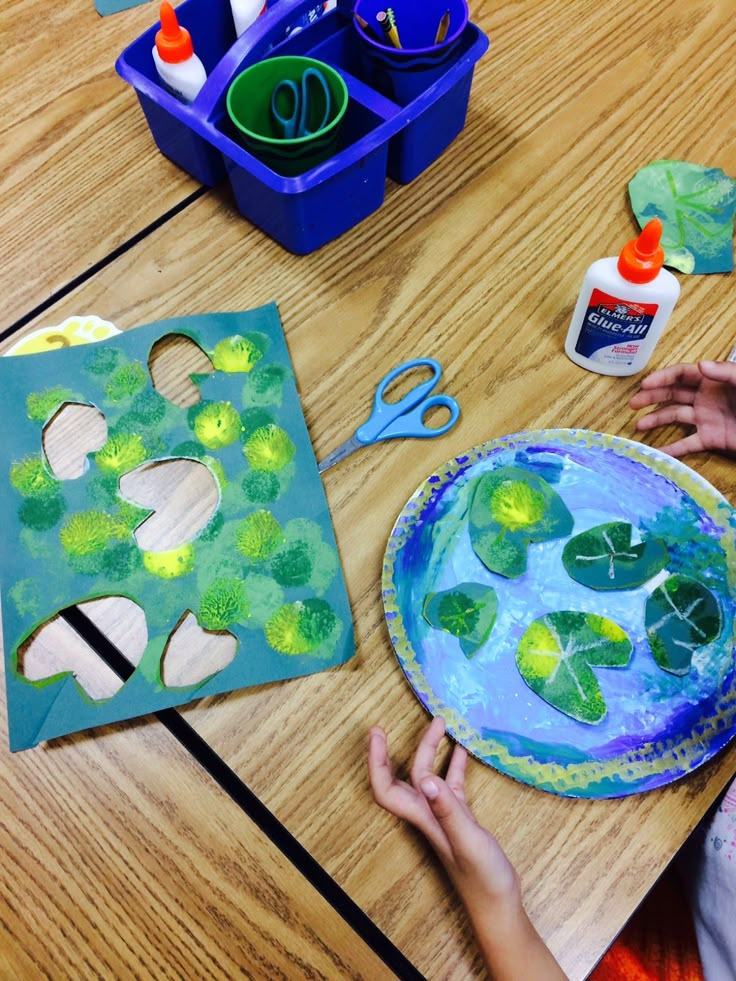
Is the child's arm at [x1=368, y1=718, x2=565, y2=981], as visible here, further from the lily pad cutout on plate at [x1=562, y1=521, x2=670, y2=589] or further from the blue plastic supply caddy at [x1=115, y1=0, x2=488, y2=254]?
the blue plastic supply caddy at [x1=115, y1=0, x2=488, y2=254]

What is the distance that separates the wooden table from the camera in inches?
20.6

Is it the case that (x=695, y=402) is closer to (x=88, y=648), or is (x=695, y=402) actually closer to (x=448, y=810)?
(x=448, y=810)

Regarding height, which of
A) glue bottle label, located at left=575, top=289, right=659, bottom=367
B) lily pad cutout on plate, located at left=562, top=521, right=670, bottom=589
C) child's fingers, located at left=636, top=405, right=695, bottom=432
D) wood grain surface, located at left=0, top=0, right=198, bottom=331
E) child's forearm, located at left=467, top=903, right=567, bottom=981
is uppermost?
wood grain surface, located at left=0, top=0, right=198, bottom=331

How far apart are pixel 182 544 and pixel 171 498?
46 millimetres

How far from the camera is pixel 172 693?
570 mm

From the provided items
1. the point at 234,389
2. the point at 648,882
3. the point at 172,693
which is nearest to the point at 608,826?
the point at 648,882

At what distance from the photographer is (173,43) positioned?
693mm

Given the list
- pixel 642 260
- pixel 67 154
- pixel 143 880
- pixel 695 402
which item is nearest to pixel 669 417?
pixel 695 402

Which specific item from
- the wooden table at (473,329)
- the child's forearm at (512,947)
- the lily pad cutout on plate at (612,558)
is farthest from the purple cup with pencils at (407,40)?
the child's forearm at (512,947)

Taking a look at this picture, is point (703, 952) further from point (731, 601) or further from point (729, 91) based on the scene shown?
point (729, 91)

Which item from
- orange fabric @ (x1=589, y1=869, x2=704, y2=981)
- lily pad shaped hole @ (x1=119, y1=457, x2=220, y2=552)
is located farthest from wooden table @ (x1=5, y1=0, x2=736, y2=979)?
orange fabric @ (x1=589, y1=869, x2=704, y2=981)

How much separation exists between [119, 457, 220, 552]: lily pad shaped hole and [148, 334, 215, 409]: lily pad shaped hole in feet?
0.22

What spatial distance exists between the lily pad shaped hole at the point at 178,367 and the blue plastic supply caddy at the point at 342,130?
15cm

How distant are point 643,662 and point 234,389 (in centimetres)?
42
